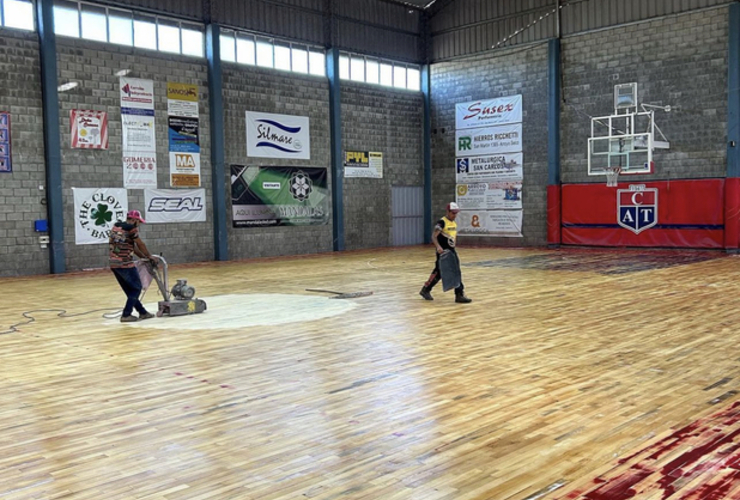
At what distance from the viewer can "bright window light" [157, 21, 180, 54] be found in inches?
888

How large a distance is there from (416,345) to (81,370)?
3689 millimetres

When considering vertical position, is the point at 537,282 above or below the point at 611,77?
below

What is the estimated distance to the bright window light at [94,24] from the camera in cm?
2089

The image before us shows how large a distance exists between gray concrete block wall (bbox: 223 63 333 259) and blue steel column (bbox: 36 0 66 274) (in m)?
5.58

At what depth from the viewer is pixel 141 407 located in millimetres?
6016

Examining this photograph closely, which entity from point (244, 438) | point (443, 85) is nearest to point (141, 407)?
point (244, 438)

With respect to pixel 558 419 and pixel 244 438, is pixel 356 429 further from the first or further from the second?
pixel 558 419

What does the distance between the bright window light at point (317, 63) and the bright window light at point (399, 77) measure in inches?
147

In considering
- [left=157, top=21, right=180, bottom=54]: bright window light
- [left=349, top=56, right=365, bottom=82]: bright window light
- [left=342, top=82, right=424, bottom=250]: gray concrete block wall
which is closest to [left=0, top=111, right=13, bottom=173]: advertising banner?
[left=157, top=21, right=180, bottom=54]: bright window light

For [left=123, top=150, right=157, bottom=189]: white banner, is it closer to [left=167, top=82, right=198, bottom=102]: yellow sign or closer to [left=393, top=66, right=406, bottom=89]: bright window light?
[left=167, top=82, right=198, bottom=102]: yellow sign

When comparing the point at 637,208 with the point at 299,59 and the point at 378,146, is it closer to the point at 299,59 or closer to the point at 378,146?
the point at 378,146

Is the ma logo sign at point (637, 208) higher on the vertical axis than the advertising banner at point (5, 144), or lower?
lower

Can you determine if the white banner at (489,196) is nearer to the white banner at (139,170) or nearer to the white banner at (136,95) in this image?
the white banner at (139,170)

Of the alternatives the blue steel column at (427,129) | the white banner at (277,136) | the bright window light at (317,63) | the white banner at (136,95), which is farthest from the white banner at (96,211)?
the blue steel column at (427,129)
